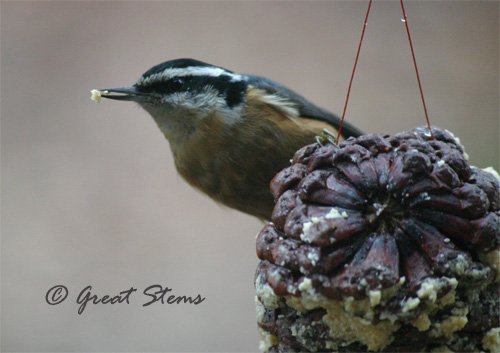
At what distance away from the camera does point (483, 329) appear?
88cm

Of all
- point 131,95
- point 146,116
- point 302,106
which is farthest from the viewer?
point 146,116

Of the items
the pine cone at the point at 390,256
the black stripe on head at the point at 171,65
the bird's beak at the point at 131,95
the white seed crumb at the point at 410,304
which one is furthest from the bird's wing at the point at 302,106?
the white seed crumb at the point at 410,304

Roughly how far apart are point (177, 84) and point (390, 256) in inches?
42.7

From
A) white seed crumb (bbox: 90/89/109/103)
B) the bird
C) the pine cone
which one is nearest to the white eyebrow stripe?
the bird

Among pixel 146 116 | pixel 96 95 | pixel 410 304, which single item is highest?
pixel 96 95

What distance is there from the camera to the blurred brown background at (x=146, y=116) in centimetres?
335

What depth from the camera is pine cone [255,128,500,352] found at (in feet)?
2.74

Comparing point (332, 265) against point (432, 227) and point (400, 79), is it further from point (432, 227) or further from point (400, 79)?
point (400, 79)

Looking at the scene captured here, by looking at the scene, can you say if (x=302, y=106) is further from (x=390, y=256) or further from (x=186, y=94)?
(x=390, y=256)

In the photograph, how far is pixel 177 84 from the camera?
5.73ft

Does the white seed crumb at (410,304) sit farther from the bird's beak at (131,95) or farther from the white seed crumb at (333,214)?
the bird's beak at (131,95)

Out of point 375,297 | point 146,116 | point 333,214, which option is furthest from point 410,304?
point 146,116

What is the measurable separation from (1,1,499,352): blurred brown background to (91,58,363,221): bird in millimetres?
1614

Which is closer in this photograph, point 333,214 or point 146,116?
point 333,214
